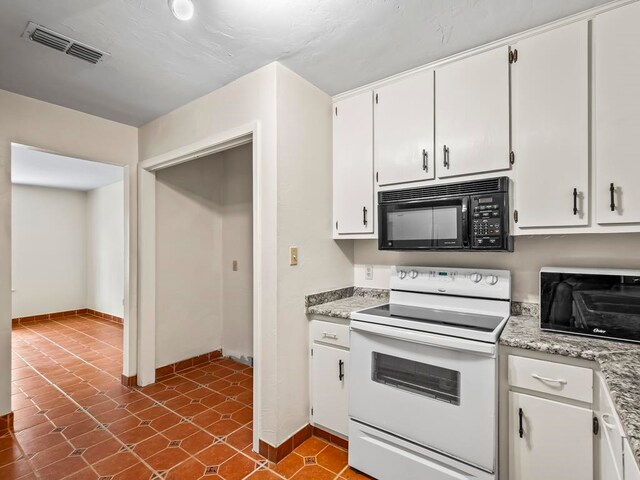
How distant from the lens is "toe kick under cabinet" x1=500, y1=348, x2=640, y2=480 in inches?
53.6

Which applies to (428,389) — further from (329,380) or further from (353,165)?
(353,165)

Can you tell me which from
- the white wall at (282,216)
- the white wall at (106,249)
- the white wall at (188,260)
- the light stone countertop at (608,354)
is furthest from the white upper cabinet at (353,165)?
the white wall at (106,249)

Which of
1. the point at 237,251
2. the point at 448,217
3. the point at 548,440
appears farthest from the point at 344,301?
the point at 237,251

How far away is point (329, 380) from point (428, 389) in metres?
0.70

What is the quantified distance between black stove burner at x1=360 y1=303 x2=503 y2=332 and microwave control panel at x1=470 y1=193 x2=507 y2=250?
41 centimetres

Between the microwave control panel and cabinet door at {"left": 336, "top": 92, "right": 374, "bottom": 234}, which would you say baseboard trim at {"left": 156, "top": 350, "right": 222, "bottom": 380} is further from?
the microwave control panel

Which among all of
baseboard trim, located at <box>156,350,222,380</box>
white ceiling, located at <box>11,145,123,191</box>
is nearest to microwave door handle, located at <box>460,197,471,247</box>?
baseboard trim, located at <box>156,350,222,380</box>

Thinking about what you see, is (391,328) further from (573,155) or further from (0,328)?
(0,328)

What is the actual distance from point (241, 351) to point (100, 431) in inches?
58.4

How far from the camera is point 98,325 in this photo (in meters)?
5.54

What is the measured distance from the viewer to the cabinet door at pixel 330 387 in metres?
2.11

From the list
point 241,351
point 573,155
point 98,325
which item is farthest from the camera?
point 98,325

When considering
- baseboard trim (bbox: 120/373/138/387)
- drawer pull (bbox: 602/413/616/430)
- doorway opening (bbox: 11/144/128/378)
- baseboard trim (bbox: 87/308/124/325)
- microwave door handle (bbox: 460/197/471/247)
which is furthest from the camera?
baseboard trim (bbox: 87/308/124/325)

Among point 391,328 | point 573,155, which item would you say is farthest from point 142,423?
point 573,155
